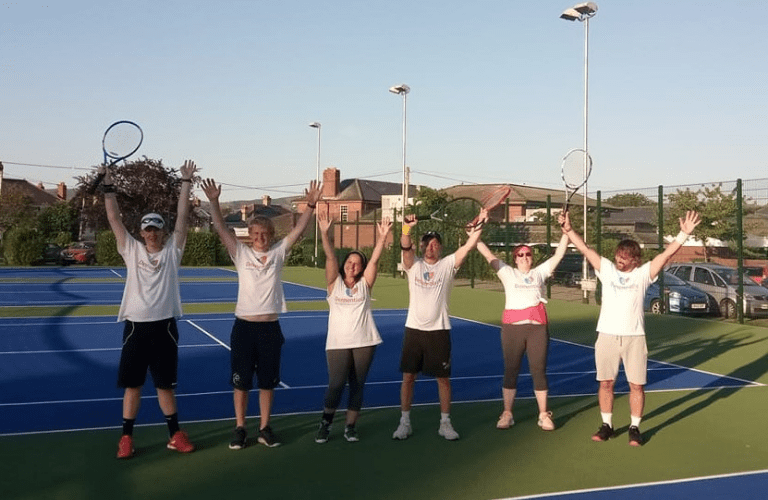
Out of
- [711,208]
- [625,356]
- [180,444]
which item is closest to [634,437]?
[625,356]

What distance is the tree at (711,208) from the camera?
1817 centimetres

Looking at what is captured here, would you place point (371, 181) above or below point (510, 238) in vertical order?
above

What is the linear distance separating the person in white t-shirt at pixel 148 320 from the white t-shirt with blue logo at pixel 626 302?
3668 mm

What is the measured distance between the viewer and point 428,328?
23.7ft

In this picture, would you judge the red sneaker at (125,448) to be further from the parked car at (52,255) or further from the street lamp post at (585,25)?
the parked car at (52,255)

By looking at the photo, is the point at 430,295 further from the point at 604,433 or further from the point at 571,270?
the point at 571,270

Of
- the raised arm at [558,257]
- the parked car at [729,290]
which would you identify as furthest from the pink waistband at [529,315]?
the parked car at [729,290]

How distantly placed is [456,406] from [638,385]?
2055 millimetres

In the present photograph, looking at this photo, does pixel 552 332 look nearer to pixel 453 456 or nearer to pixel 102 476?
pixel 453 456

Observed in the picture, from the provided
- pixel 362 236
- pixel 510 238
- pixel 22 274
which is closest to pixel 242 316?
pixel 510 238

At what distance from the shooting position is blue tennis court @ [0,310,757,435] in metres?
8.21

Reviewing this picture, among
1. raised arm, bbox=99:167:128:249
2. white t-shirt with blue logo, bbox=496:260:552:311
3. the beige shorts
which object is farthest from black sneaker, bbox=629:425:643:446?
raised arm, bbox=99:167:128:249

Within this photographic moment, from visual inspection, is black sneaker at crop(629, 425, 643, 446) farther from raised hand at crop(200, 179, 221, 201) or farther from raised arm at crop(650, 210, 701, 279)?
raised hand at crop(200, 179, 221, 201)

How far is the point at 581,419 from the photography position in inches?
320
